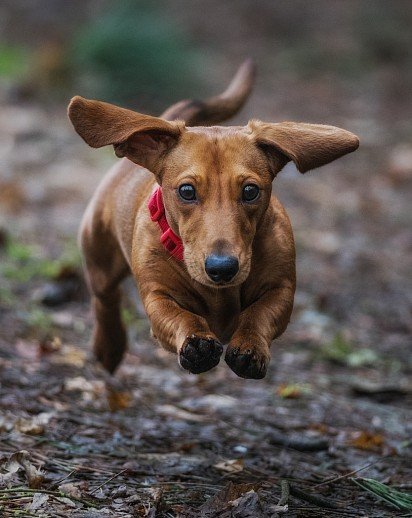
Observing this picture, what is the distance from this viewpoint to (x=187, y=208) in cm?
409

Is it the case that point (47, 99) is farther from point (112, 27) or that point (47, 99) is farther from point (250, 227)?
point (250, 227)

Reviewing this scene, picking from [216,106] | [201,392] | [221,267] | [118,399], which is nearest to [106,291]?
[118,399]

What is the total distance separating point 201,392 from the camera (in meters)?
6.29

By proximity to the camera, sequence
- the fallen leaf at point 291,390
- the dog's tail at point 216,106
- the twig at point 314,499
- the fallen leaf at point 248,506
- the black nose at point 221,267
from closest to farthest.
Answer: the fallen leaf at point 248,506, the black nose at point 221,267, the twig at point 314,499, the dog's tail at point 216,106, the fallen leaf at point 291,390

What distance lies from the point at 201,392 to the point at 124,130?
2.59 metres

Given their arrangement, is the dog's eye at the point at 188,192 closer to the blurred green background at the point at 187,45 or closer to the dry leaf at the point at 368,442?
the dry leaf at the point at 368,442

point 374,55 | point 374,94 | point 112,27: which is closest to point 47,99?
point 112,27

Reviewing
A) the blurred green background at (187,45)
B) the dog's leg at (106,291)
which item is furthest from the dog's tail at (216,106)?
the blurred green background at (187,45)

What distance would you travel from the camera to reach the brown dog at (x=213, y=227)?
12.8ft

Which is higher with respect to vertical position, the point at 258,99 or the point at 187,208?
the point at 258,99

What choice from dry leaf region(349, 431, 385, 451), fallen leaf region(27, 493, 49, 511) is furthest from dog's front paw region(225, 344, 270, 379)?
dry leaf region(349, 431, 385, 451)

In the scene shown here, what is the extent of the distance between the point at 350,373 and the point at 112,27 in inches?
315

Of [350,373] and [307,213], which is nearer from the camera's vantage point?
[350,373]

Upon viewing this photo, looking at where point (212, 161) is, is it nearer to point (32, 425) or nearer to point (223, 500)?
point (223, 500)
